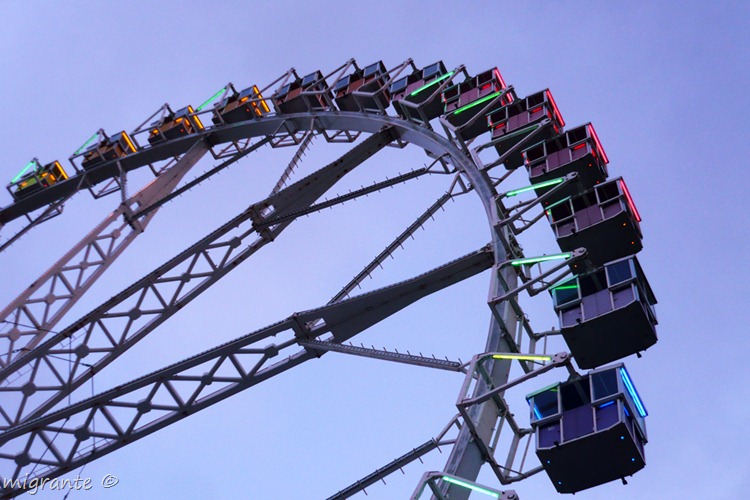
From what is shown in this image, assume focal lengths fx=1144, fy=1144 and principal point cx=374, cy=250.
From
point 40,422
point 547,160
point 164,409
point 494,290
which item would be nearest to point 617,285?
point 494,290

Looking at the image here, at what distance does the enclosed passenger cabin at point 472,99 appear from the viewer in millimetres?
30203

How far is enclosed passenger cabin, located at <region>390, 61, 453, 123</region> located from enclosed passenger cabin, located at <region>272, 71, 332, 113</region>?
9.17ft

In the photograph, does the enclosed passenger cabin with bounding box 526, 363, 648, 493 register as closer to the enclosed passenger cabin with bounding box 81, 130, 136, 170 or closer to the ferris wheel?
the ferris wheel

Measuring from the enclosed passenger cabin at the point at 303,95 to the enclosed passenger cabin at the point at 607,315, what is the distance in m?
15.5

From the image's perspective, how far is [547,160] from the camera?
27.4 m

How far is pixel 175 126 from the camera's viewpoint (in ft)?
134

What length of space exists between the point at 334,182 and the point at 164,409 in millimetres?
9769

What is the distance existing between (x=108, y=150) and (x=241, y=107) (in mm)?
6522

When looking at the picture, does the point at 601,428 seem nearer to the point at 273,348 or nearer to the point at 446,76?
→ the point at 273,348

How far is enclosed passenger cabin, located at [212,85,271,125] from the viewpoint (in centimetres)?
3838

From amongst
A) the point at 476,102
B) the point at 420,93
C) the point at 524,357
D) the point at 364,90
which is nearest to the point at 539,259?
the point at 524,357

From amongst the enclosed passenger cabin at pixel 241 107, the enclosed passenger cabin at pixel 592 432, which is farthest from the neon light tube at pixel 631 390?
the enclosed passenger cabin at pixel 241 107

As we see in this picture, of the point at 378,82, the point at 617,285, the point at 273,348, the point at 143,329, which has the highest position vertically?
the point at 378,82

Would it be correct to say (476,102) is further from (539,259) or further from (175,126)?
(175,126)
